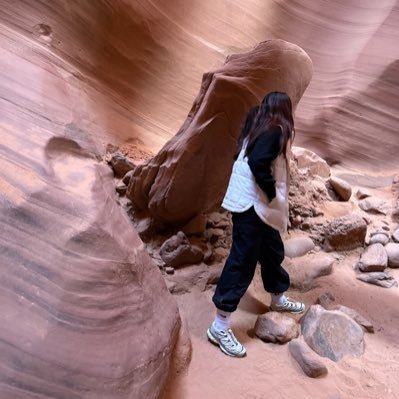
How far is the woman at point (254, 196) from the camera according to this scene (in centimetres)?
180

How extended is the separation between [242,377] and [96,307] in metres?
0.77

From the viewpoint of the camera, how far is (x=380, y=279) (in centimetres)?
242

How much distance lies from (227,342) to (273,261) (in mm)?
473

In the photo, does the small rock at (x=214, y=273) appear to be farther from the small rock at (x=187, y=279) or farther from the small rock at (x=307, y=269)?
the small rock at (x=307, y=269)

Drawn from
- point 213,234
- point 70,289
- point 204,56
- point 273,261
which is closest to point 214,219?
point 213,234

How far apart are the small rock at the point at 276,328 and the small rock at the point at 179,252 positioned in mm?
616

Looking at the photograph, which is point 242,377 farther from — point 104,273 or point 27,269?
point 27,269

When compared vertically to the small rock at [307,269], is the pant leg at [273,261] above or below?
above

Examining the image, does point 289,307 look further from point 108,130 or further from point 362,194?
point 108,130

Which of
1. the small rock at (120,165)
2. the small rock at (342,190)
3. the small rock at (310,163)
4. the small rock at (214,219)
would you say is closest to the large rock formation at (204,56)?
the small rock at (120,165)

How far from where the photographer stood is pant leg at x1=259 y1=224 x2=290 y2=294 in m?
2.02

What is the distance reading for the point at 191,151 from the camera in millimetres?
2414

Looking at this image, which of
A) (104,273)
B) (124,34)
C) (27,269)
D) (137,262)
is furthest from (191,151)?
(124,34)

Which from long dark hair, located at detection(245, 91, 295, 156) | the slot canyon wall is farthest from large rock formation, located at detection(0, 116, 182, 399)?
long dark hair, located at detection(245, 91, 295, 156)
